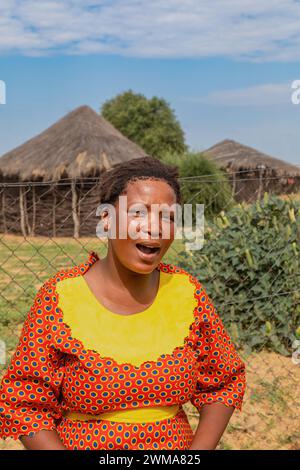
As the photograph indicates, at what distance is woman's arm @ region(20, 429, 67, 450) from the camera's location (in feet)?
4.40

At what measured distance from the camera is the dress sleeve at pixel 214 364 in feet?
4.82

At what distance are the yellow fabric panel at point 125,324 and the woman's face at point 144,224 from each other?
4.6 inches

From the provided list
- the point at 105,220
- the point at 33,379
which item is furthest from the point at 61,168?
the point at 33,379

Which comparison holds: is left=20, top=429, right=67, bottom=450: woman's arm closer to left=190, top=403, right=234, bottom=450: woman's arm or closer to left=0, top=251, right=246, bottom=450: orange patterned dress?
left=0, top=251, right=246, bottom=450: orange patterned dress

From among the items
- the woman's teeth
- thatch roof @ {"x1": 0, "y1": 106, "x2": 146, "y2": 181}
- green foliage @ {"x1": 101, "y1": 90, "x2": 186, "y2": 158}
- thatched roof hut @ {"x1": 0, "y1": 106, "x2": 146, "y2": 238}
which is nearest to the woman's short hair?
the woman's teeth

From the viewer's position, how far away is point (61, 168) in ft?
46.5

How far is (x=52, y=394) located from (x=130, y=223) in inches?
18.0

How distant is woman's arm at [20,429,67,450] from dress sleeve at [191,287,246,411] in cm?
39

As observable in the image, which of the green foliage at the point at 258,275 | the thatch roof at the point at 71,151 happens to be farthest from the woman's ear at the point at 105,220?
the thatch roof at the point at 71,151

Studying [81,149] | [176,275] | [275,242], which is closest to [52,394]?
[176,275]

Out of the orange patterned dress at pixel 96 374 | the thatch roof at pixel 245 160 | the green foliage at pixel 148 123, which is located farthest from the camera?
the green foliage at pixel 148 123

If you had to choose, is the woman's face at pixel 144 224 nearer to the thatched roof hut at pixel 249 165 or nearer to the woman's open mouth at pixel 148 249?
the woman's open mouth at pixel 148 249

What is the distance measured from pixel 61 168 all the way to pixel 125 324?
13130mm
